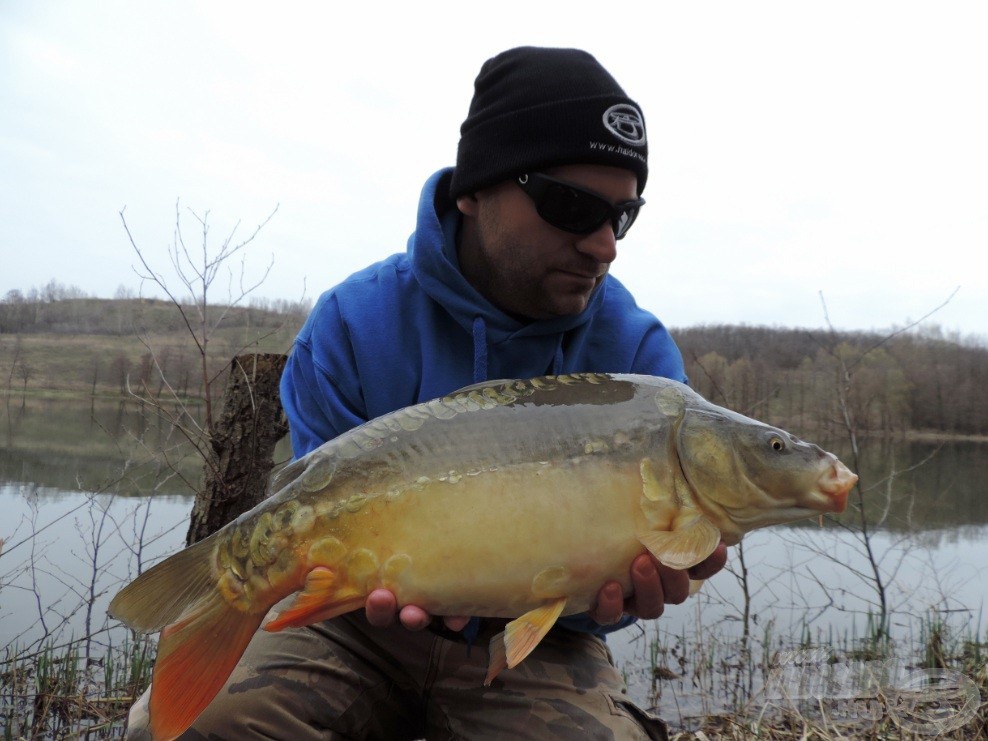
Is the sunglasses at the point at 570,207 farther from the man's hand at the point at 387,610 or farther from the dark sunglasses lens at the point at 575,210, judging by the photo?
the man's hand at the point at 387,610

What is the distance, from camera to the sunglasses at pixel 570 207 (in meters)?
2.15

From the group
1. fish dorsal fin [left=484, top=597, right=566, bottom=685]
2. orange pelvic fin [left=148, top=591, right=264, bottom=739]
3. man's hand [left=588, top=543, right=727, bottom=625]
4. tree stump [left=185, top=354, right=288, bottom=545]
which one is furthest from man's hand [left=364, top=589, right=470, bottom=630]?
tree stump [left=185, top=354, right=288, bottom=545]

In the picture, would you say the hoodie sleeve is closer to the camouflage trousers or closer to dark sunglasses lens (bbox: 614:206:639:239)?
the camouflage trousers

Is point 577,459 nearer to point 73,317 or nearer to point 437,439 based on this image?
point 437,439

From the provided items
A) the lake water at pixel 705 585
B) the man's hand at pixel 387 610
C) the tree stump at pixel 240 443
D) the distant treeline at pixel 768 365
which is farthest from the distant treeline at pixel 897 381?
the man's hand at pixel 387 610

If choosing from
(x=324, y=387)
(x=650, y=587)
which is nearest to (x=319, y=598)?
(x=650, y=587)

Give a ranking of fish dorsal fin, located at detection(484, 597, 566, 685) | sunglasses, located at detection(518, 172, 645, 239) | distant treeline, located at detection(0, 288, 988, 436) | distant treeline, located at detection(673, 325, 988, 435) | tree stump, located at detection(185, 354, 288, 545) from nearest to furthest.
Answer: fish dorsal fin, located at detection(484, 597, 566, 685) → sunglasses, located at detection(518, 172, 645, 239) → tree stump, located at detection(185, 354, 288, 545) → distant treeline, located at detection(0, 288, 988, 436) → distant treeline, located at detection(673, 325, 988, 435)

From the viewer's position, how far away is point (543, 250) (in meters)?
2.21

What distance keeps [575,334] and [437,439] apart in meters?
0.89

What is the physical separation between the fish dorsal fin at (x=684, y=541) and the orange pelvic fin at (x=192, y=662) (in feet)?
2.96

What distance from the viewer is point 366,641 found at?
7.20 feet

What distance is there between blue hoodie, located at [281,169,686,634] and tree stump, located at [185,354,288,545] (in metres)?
1.42

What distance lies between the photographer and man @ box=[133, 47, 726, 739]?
2.08 metres

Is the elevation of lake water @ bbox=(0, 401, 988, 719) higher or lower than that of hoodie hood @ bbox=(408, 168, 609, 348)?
lower
